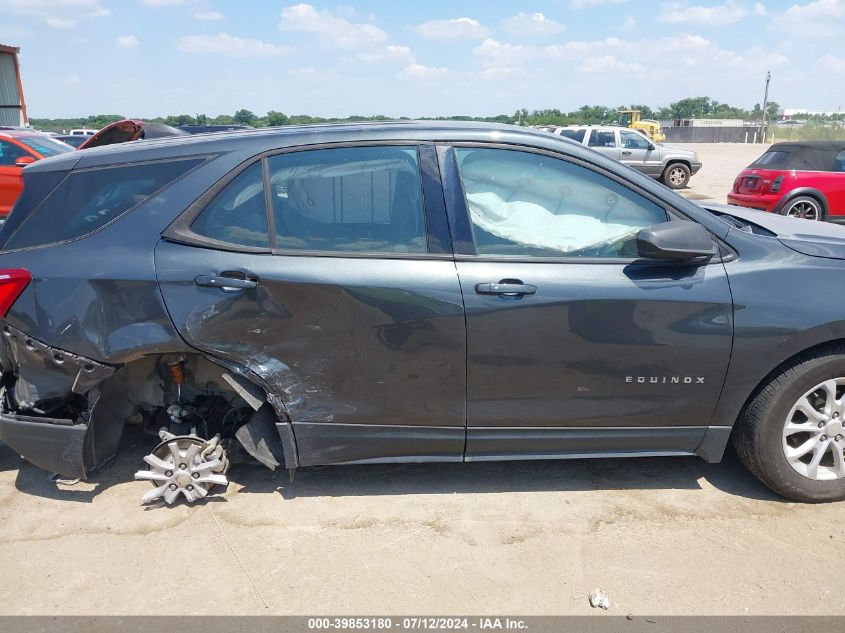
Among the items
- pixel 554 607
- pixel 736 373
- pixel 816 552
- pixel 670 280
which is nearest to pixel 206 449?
pixel 554 607

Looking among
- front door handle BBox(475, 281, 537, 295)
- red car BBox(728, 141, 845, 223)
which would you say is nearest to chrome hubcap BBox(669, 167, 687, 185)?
red car BBox(728, 141, 845, 223)

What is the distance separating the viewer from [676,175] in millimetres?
18938

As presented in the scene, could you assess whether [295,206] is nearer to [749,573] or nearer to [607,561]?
[607,561]

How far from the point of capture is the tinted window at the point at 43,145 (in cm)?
1094

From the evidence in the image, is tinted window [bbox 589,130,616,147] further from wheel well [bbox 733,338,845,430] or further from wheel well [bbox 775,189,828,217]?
wheel well [bbox 733,338,845,430]

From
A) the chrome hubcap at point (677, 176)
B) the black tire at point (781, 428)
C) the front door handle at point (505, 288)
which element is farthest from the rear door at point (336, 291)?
the chrome hubcap at point (677, 176)

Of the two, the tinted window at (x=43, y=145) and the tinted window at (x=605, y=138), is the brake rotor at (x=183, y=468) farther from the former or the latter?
the tinted window at (x=605, y=138)

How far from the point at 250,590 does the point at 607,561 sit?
1541 millimetres

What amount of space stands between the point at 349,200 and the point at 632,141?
17943 mm

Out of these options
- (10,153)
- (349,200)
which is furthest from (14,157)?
(349,200)

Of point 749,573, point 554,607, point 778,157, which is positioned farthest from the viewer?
point 778,157

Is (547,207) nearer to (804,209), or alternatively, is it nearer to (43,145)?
(804,209)

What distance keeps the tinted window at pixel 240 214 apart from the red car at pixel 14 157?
9.23 metres

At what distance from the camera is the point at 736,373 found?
2961mm
